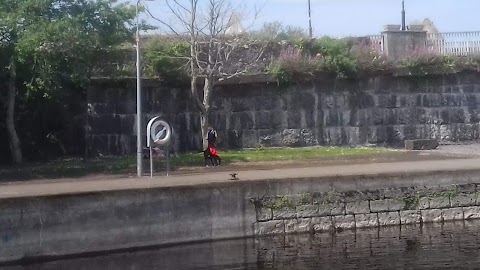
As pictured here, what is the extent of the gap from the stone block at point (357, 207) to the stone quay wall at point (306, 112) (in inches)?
521

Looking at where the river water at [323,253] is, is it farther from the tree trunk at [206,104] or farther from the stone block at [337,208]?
the tree trunk at [206,104]

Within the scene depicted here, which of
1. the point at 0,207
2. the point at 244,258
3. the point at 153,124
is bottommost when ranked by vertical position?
the point at 244,258

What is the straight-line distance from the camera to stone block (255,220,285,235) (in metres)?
17.3

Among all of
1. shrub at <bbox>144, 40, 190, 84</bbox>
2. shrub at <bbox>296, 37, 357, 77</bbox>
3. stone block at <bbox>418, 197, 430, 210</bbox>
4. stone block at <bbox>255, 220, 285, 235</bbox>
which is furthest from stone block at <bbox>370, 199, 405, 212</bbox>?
shrub at <bbox>296, 37, 357, 77</bbox>

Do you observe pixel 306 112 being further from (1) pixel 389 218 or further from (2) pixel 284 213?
(2) pixel 284 213

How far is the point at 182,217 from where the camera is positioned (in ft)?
54.6

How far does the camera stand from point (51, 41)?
25.7 metres

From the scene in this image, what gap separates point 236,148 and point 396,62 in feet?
24.1

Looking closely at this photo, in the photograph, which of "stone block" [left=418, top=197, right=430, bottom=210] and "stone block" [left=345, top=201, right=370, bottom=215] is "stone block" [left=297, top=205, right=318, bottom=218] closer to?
"stone block" [left=345, top=201, right=370, bottom=215]

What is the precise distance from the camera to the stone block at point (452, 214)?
18.1 m

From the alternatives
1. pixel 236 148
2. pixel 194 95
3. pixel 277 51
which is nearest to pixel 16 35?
pixel 194 95

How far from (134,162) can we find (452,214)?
12.1 meters

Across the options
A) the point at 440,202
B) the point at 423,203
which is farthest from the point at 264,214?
the point at 440,202

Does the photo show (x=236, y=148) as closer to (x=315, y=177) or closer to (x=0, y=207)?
(x=315, y=177)
